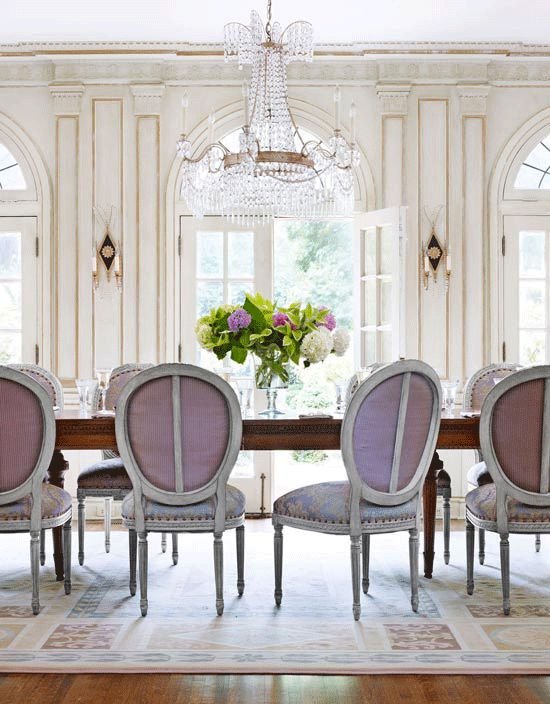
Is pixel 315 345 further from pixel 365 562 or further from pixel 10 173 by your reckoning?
pixel 10 173

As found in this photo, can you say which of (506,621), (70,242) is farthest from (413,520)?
(70,242)

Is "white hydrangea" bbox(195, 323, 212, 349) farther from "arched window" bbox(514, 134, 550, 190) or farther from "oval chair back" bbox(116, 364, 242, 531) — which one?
"arched window" bbox(514, 134, 550, 190)

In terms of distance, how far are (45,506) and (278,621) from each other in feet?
3.18

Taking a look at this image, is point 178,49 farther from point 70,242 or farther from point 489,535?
point 489,535

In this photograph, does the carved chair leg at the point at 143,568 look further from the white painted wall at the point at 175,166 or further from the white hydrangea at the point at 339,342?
the white painted wall at the point at 175,166

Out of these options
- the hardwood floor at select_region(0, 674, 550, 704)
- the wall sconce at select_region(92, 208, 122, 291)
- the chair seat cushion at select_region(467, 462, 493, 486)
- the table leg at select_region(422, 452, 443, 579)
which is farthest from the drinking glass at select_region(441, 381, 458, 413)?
the wall sconce at select_region(92, 208, 122, 291)

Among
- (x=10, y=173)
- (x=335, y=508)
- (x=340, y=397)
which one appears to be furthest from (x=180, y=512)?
(x=10, y=173)

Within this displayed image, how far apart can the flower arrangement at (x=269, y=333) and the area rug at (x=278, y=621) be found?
986mm

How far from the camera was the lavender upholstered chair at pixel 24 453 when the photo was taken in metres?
3.10

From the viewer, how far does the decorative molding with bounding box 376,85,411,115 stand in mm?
5461

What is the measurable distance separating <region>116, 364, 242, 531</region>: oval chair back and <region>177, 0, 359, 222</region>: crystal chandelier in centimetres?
122

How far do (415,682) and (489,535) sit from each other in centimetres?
232

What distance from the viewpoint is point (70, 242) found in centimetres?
548

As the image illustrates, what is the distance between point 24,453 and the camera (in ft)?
10.3
